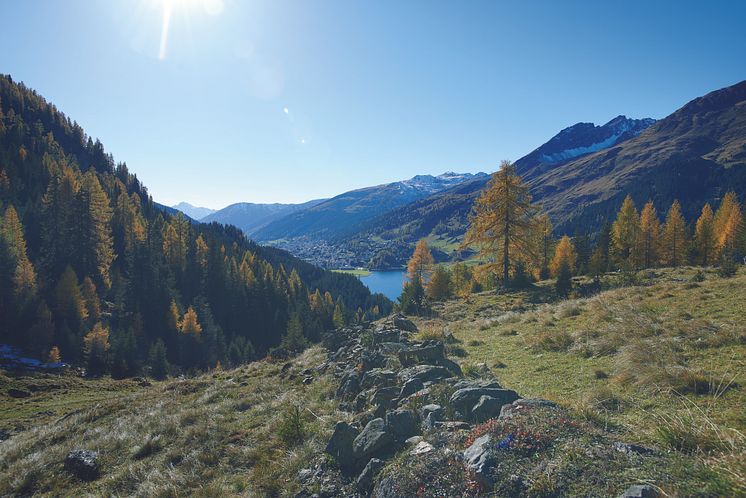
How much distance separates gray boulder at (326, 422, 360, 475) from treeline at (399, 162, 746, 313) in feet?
70.1

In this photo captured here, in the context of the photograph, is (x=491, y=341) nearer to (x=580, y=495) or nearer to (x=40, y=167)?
(x=580, y=495)

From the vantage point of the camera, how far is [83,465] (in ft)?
32.6

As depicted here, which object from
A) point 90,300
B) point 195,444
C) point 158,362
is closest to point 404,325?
point 195,444

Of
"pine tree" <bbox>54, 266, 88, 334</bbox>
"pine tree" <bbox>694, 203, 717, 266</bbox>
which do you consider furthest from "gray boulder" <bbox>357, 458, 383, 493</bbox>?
"pine tree" <bbox>54, 266, 88, 334</bbox>

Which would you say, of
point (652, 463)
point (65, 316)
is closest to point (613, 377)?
point (652, 463)

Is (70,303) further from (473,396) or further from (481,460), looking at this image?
(481,460)

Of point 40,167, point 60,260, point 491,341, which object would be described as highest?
point 40,167

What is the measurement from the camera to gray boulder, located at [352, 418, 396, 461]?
6.87 meters

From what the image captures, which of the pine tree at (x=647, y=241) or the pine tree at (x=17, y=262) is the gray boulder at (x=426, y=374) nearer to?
the pine tree at (x=647, y=241)

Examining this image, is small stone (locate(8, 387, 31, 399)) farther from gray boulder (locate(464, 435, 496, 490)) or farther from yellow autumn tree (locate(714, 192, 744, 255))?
yellow autumn tree (locate(714, 192, 744, 255))

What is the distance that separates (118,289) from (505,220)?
78.5 metres

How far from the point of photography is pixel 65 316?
5606 centimetres

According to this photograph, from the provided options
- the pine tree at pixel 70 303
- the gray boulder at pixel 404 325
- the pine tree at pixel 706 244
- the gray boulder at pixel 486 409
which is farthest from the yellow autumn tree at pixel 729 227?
the pine tree at pixel 70 303

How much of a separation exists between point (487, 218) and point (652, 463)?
29.6 meters
